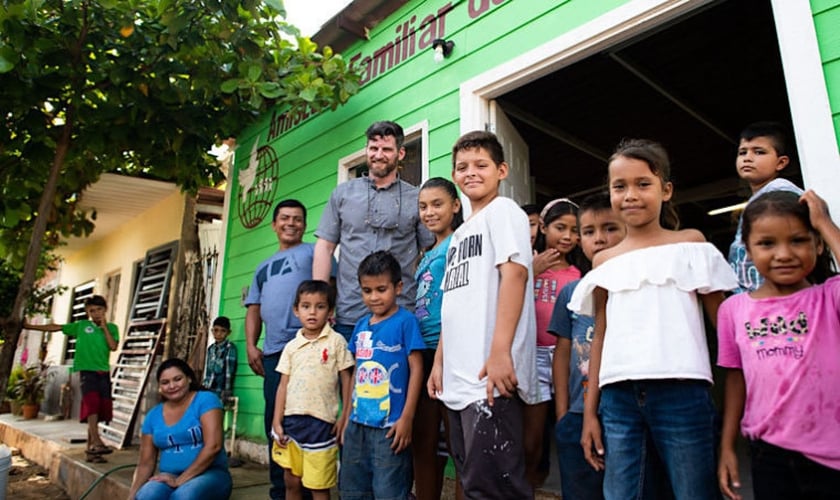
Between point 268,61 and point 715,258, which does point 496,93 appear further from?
point 715,258

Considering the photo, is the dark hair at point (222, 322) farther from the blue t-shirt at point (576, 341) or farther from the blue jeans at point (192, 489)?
the blue t-shirt at point (576, 341)

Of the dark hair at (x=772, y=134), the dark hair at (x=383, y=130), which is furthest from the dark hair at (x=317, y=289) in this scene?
the dark hair at (x=772, y=134)

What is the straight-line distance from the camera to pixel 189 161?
5.16 m

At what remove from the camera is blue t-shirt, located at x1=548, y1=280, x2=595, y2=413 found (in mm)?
1935

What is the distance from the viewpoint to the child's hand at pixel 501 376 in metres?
1.69

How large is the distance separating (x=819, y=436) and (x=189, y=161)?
16.9ft

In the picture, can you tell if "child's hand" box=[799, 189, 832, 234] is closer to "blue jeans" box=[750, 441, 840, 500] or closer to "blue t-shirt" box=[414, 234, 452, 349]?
"blue jeans" box=[750, 441, 840, 500]

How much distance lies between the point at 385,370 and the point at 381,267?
17.8 inches

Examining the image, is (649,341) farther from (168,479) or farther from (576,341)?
(168,479)

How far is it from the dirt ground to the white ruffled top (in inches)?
218

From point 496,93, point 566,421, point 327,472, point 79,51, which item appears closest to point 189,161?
point 79,51

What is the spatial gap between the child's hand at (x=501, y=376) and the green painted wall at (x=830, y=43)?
1600 millimetres

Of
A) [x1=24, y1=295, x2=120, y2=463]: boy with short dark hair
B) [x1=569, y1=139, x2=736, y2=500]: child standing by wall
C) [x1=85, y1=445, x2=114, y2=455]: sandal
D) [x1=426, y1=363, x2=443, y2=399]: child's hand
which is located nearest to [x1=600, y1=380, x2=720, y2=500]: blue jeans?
[x1=569, y1=139, x2=736, y2=500]: child standing by wall

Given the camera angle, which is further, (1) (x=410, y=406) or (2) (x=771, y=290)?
(1) (x=410, y=406)
